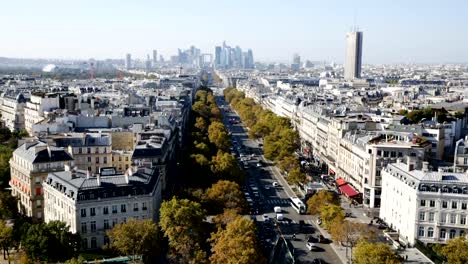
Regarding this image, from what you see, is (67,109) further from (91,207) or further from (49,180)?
(91,207)

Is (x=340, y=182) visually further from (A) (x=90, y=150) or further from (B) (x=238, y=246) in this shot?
(B) (x=238, y=246)

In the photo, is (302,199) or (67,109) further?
(67,109)

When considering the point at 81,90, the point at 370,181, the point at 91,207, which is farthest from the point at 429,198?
the point at 81,90

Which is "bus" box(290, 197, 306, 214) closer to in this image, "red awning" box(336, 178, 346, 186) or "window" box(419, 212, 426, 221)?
"red awning" box(336, 178, 346, 186)

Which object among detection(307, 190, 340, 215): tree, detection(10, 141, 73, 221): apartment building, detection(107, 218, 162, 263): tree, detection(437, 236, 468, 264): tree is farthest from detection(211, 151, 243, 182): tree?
detection(437, 236, 468, 264): tree

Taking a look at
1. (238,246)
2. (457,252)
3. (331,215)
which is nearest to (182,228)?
(238,246)

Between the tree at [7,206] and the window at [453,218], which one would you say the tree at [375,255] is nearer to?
the window at [453,218]

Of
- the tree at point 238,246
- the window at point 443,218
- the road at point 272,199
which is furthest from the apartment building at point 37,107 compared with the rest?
the window at point 443,218
